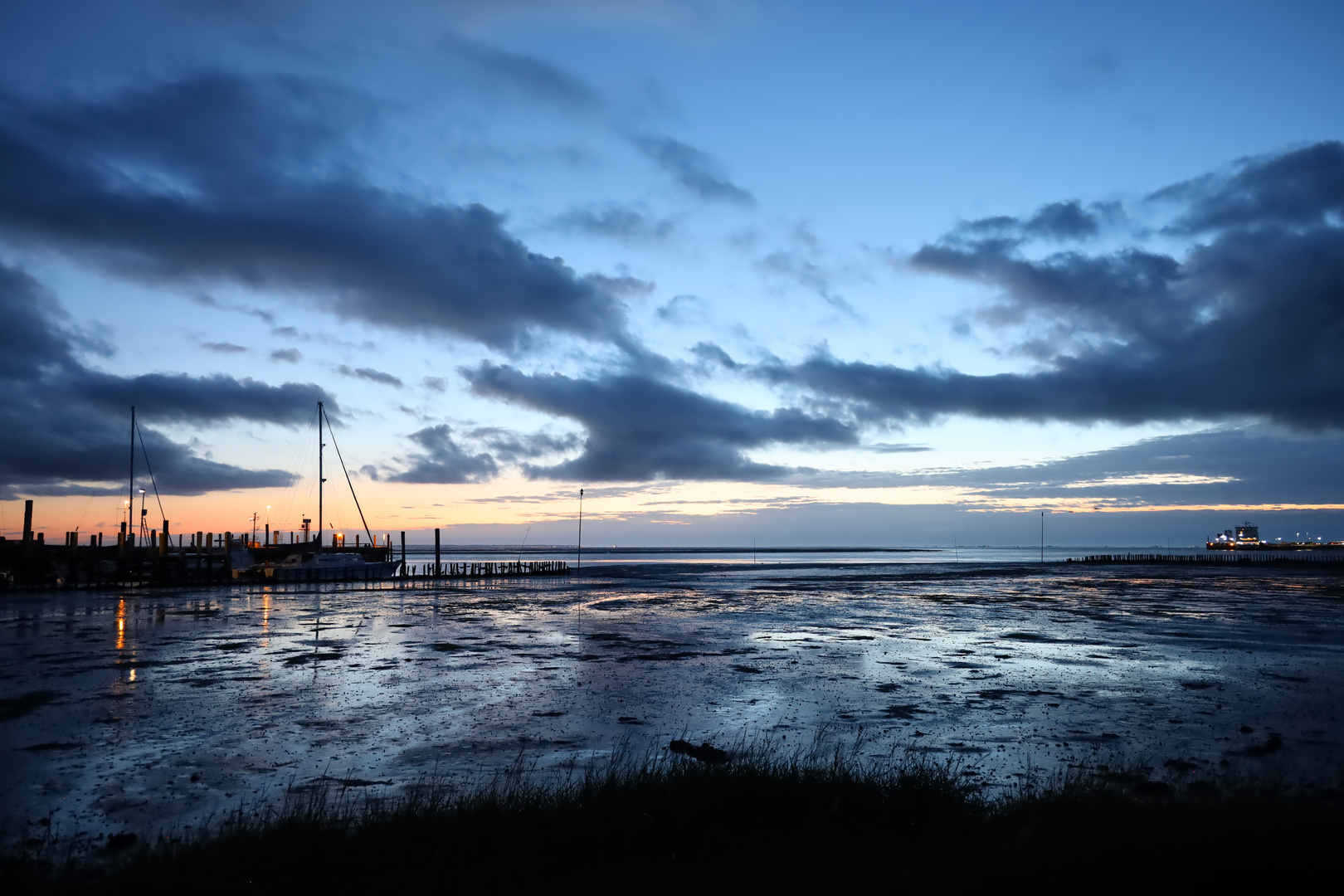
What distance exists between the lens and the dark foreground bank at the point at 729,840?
25.2ft

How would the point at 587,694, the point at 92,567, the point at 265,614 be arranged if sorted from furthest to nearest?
the point at 92,567, the point at 265,614, the point at 587,694

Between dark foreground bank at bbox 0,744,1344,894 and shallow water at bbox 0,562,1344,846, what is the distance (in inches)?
74.9

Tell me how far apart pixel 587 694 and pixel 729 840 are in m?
10.7

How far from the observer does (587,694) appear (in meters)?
19.4

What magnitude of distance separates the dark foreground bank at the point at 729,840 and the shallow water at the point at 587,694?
190 centimetres

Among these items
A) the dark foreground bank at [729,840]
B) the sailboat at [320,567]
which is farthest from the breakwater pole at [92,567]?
the dark foreground bank at [729,840]

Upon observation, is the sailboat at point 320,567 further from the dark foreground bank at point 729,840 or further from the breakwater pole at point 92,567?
the dark foreground bank at point 729,840

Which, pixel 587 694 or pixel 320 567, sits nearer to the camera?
pixel 587 694

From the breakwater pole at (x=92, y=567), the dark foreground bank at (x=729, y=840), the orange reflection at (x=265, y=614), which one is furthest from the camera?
the breakwater pole at (x=92, y=567)

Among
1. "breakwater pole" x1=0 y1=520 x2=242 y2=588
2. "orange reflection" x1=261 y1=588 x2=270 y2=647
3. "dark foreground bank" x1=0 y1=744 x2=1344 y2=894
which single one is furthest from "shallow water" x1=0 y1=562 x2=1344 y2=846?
"breakwater pole" x1=0 y1=520 x2=242 y2=588

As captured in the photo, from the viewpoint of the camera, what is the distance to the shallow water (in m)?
13.2

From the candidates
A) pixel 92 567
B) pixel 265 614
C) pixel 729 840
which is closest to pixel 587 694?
pixel 729 840

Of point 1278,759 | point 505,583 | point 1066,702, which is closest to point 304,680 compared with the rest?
point 1066,702

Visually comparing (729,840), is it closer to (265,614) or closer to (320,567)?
(265,614)
